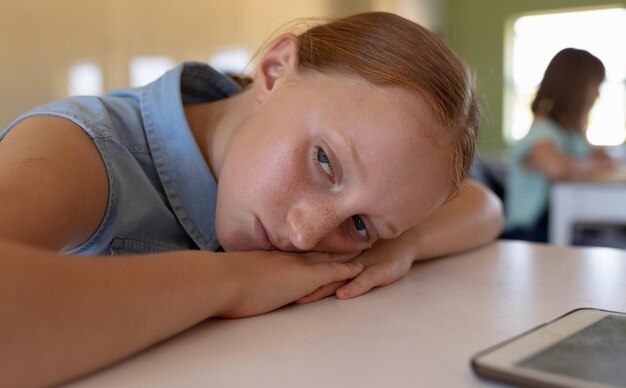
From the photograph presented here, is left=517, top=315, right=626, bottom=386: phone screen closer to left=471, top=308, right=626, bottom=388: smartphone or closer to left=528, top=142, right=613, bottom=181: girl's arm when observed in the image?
left=471, top=308, right=626, bottom=388: smartphone

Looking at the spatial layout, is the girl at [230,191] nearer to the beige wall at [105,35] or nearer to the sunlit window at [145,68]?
the beige wall at [105,35]

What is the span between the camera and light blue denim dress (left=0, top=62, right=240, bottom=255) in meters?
0.60

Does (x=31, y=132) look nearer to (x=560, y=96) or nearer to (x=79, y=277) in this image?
(x=79, y=277)

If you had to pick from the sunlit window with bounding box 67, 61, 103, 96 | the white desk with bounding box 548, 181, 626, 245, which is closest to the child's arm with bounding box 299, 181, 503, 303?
the white desk with bounding box 548, 181, 626, 245

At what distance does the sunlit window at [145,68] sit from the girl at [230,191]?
70.7 inches

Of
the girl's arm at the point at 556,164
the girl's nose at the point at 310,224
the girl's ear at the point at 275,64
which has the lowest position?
the girl's arm at the point at 556,164

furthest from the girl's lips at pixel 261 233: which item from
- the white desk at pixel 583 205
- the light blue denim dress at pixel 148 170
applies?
the white desk at pixel 583 205

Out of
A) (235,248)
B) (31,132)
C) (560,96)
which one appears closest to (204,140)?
(235,248)

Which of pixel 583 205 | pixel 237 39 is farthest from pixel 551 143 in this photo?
pixel 237 39

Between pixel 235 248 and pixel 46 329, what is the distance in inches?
12.5

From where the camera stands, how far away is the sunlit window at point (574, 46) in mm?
5230

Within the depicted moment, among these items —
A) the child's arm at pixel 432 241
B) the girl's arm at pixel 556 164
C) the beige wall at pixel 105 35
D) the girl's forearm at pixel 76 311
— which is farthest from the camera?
the girl's arm at pixel 556 164

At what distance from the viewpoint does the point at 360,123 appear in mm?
601

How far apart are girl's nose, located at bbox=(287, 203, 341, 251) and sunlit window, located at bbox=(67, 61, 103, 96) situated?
5.73 ft
